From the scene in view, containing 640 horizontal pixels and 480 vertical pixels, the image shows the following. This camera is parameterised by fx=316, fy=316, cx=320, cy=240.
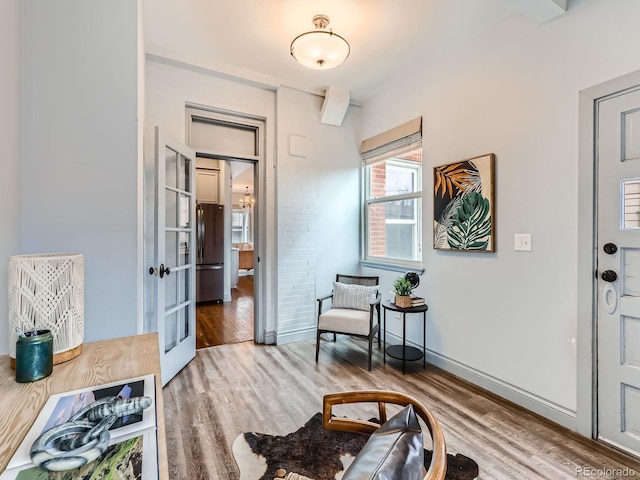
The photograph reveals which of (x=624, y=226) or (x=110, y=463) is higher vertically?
(x=624, y=226)

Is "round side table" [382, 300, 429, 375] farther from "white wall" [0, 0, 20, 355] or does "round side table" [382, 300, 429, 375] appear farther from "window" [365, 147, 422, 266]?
"white wall" [0, 0, 20, 355]

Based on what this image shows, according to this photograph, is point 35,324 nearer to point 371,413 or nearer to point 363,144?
point 371,413

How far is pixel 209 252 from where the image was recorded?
5531mm

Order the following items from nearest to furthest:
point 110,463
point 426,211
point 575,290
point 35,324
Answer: point 110,463, point 35,324, point 575,290, point 426,211

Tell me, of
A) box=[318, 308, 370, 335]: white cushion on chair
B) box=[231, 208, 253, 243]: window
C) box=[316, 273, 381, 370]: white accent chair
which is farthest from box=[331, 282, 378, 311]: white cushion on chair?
box=[231, 208, 253, 243]: window

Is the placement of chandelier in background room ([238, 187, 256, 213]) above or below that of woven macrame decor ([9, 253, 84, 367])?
above

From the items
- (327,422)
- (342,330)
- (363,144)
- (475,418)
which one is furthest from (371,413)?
(363,144)

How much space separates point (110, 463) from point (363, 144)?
3.77m

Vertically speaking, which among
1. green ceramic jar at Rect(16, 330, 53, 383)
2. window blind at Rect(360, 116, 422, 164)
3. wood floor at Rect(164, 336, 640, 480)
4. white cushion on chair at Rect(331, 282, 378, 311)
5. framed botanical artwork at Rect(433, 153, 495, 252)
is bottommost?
wood floor at Rect(164, 336, 640, 480)

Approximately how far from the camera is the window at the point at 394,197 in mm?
3273

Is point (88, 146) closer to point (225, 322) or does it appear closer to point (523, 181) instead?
point (523, 181)

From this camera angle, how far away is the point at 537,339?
217 cm

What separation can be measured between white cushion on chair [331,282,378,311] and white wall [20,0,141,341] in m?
1.97

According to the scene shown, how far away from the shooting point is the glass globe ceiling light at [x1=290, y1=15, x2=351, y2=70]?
2207 millimetres
